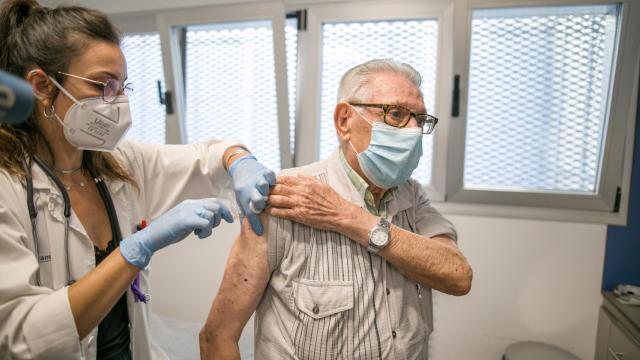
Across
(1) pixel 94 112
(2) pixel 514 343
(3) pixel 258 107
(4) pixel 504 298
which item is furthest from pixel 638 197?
(1) pixel 94 112

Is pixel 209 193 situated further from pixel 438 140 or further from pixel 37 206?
pixel 438 140

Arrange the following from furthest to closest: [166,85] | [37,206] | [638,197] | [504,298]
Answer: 1. [166,85]
2. [504,298]
3. [638,197]
4. [37,206]

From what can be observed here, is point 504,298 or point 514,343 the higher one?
point 504,298

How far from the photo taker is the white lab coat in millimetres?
757

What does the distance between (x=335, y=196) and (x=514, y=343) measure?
1.80 meters

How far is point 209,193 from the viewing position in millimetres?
1425

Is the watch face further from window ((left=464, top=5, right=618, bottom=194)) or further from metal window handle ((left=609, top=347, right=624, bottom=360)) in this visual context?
metal window handle ((left=609, top=347, right=624, bottom=360))

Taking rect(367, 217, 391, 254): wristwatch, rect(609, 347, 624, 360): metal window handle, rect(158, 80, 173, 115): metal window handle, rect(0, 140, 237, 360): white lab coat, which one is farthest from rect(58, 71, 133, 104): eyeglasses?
rect(609, 347, 624, 360): metal window handle

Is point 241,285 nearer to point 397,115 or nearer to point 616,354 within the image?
point 397,115

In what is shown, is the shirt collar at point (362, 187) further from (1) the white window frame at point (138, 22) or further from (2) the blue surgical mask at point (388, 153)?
(1) the white window frame at point (138, 22)

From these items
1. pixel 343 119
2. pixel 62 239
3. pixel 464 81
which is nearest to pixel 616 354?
pixel 464 81

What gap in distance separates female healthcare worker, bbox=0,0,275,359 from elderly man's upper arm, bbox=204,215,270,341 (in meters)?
0.06

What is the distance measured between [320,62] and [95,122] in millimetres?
1684

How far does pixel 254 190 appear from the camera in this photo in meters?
1.01
